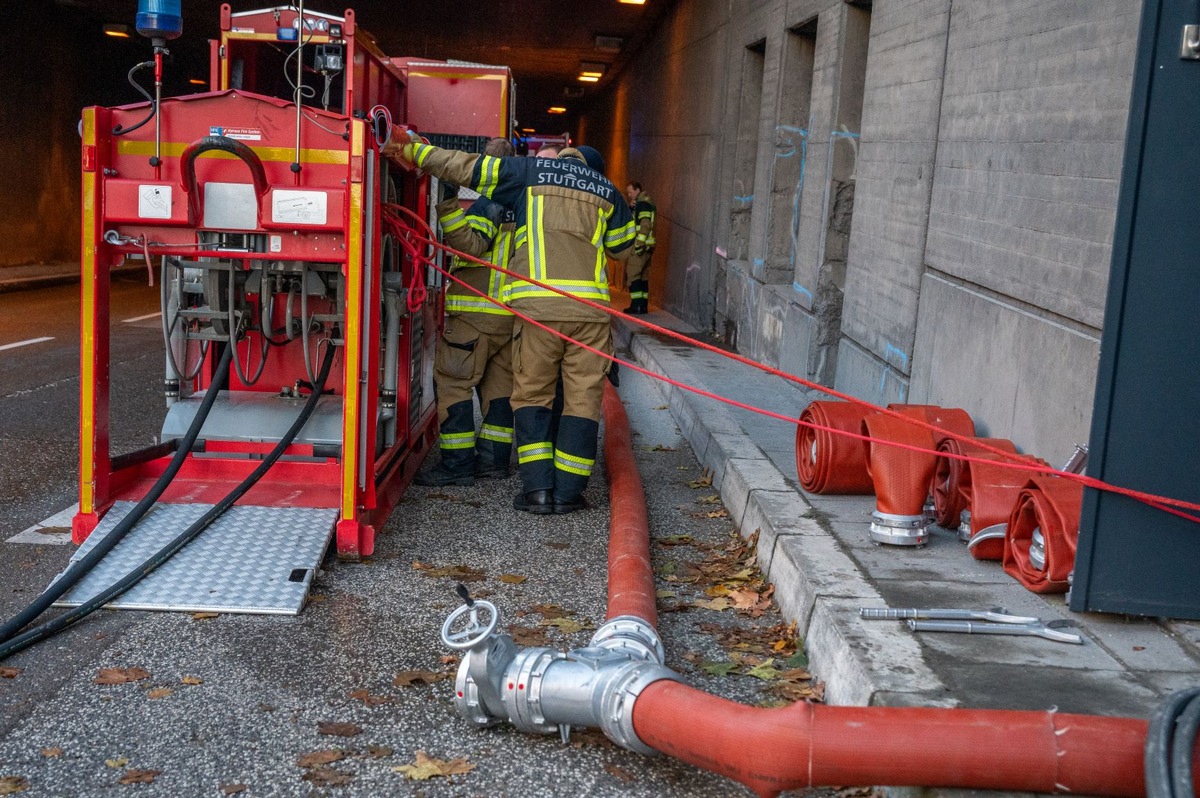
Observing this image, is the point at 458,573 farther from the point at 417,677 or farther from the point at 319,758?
the point at 319,758

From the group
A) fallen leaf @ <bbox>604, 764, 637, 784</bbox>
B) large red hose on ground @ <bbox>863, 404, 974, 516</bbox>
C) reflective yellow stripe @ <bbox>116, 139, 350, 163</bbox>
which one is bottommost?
fallen leaf @ <bbox>604, 764, 637, 784</bbox>

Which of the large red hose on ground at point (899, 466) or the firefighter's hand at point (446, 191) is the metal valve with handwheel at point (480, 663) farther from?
the firefighter's hand at point (446, 191)

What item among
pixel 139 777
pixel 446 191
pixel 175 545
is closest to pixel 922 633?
pixel 139 777

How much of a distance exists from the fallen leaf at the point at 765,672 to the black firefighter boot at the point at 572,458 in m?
2.09

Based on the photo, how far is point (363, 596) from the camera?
15.5ft

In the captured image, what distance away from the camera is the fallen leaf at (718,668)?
13.3 feet

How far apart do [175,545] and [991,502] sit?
3289 mm

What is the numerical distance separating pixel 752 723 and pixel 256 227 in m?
3.10

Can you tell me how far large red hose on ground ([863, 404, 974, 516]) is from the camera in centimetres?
475

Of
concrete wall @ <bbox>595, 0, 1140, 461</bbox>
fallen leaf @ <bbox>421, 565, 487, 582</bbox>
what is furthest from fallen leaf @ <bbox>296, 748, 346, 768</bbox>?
concrete wall @ <bbox>595, 0, 1140, 461</bbox>

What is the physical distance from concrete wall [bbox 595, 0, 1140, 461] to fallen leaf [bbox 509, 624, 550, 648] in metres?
2.28

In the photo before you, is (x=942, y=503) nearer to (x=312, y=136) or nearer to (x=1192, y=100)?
(x=1192, y=100)

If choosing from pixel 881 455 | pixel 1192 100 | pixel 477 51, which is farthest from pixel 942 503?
pixel 477 51

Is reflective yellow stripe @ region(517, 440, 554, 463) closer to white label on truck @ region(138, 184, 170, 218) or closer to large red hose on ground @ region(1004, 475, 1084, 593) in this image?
white label on truck @ region(138, 184, 170, 218)
